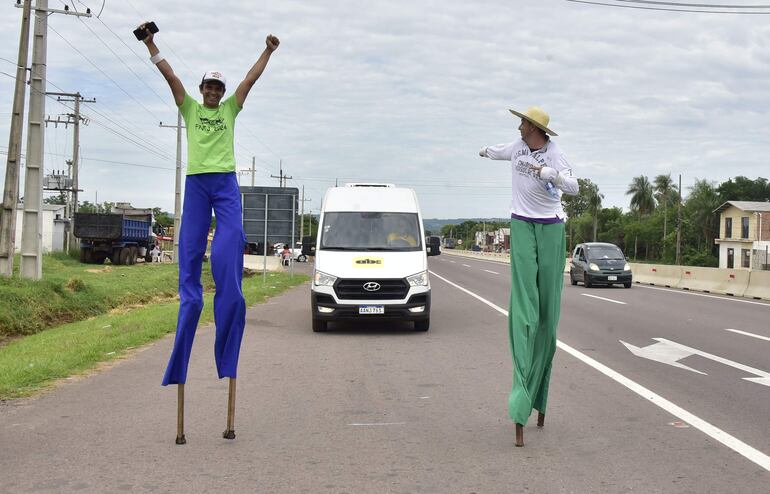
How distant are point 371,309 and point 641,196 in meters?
130

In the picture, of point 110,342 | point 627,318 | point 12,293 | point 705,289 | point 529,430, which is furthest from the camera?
point 705,289

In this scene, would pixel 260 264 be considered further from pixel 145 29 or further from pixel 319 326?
pixel 145 29

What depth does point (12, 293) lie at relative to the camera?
16.9 metres

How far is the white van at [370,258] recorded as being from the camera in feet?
39.6

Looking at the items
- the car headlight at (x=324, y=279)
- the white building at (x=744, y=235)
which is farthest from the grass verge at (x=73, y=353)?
the white building at (x=744, y=235)

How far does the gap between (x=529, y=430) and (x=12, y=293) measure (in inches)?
569

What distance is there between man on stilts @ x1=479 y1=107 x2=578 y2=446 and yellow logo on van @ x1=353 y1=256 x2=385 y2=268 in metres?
6.99

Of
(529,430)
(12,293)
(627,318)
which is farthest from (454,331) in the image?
(12,293)

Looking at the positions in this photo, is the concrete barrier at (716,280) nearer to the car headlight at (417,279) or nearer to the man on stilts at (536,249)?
the car headlight at (417,279)

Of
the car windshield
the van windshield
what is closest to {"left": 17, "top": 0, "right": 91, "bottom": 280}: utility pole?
the van windshield

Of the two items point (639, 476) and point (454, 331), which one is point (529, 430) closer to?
point (639, 476)

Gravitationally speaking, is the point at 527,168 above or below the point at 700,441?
above

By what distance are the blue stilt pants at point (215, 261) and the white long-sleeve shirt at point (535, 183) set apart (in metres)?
1.89

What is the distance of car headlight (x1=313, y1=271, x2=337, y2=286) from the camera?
12133 mm
